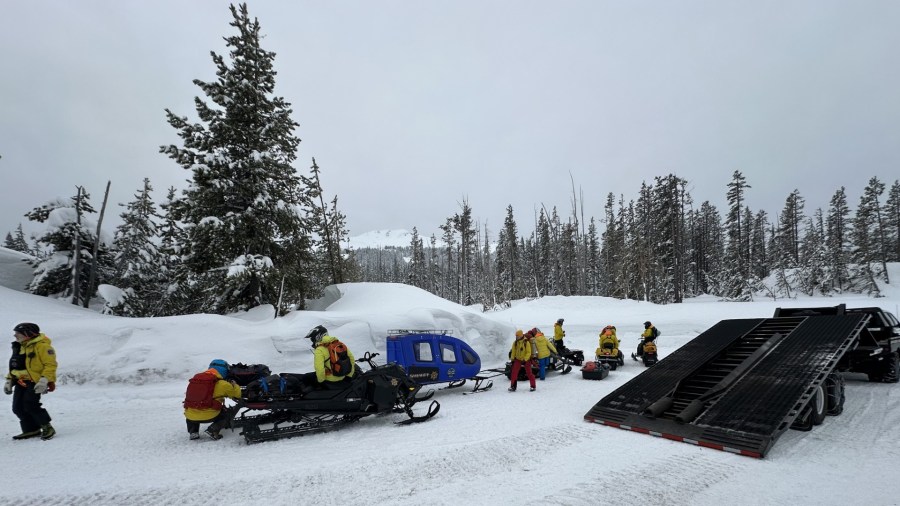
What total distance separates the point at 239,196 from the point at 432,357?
969 centimetres

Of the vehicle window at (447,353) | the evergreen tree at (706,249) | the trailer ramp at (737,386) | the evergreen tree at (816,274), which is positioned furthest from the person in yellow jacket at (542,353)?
the evergreen tree at (706,249)

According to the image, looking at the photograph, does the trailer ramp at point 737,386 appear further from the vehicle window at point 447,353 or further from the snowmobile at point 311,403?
the vehicle window at point 447,353

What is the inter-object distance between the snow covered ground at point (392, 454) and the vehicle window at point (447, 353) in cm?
89

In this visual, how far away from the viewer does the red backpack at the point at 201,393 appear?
6.11 m

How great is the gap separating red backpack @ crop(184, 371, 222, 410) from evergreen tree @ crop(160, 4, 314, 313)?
7209 millimetres

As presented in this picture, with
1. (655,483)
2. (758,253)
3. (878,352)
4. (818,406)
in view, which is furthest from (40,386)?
(758,253)

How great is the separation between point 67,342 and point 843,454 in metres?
15.5

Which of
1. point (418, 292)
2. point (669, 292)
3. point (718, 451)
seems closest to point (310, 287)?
point (418, 292)

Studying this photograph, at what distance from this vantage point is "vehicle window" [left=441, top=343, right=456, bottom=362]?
10125mm

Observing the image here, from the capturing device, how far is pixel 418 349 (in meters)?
9.90

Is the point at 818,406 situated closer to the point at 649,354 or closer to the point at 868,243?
the point at 649,354

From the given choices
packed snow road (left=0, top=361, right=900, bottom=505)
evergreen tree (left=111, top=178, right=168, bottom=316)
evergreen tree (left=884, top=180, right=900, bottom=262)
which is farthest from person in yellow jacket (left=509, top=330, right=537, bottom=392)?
evergreen tree (left=884, top=180, right=900, bottom=262)

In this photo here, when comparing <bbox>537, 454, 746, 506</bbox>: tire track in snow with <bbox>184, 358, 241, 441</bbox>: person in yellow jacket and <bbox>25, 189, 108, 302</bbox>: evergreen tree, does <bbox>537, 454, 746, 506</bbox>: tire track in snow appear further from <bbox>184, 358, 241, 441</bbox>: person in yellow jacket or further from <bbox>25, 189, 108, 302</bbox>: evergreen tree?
<bbox>25, 189, 108, 302</bbox>: evergreen tree

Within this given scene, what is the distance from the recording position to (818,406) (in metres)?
6.42
